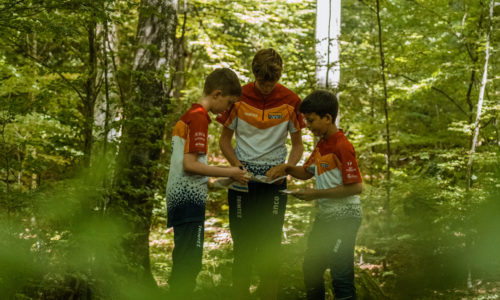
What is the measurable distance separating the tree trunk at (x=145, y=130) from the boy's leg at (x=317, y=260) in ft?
4.88

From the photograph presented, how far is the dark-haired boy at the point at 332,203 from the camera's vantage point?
8.41ft

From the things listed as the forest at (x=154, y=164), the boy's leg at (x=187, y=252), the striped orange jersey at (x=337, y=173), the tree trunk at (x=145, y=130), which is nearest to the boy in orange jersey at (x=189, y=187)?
the boy's leg at (x=187, y=252)

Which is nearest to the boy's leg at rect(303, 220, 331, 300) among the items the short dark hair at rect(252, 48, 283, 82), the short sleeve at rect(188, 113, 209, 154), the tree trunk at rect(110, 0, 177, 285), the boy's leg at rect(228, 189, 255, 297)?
the boy's leg at rect(228, 189, 255, 297)

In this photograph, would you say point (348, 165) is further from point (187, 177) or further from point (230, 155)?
point (187, 177)

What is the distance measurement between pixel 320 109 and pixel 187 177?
951 millimetres

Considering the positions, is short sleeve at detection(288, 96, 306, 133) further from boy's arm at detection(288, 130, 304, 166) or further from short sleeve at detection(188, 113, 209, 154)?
short sleeve at detection(188, 113, 209, 154)

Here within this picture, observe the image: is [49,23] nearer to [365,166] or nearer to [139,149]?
[139,149]

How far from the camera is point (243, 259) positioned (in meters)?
2.99

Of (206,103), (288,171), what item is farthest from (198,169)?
(288,171)

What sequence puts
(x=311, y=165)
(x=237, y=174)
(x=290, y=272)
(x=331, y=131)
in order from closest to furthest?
(x=237, y=174) → (x=331, y=131) → (x=311, y=165) → (x=290, y=272)

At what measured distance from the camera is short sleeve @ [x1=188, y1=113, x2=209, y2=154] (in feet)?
7.88

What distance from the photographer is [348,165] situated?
8.39ft

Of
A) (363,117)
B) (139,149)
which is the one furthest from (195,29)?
(139,149)

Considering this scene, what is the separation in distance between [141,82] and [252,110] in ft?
5.35
